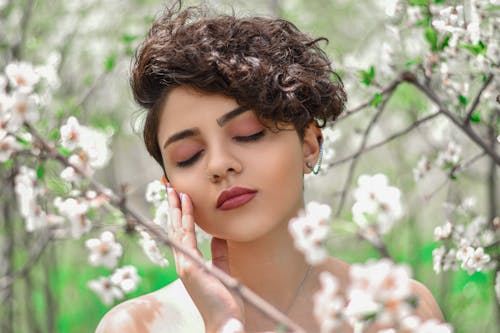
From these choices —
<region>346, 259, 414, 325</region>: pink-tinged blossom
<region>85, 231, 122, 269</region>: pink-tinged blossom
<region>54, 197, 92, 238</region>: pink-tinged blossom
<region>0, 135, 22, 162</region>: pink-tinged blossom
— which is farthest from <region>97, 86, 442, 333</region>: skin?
<region>346, 259, 414, 325</region>: pink-tinged blossom

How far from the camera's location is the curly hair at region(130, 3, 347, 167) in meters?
1.64

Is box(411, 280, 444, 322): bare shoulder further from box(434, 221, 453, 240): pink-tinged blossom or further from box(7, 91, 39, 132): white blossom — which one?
box(7, 91, 39, 132): white blossom

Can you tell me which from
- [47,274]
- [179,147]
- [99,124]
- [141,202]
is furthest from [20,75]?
[141,202]

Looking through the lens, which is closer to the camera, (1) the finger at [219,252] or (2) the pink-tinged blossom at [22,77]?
(2) the pink-tinged blossom at [22,77]

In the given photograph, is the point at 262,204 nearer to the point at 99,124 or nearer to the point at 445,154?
the point at 445,154

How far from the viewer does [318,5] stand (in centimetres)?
559

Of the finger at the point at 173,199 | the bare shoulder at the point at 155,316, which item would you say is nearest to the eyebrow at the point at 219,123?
the finger at the point at 173,199

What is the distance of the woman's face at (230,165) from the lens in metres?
1.57

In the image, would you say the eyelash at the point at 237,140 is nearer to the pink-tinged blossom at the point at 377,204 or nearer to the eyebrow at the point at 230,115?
the eyebrow at the point at 230,115

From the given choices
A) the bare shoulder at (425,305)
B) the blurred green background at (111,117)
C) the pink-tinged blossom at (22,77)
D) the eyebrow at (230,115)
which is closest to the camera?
the pink-tinged blossom at (22,77)

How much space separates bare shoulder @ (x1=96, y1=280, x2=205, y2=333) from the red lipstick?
1.22ft

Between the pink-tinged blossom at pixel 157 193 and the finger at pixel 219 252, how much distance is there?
292mm

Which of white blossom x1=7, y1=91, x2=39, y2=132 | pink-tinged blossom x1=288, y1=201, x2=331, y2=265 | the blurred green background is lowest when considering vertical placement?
the blurred green background

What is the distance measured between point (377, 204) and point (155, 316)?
2.90 ft
